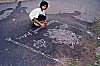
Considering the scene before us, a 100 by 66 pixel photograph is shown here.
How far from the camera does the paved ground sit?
593 centimetres

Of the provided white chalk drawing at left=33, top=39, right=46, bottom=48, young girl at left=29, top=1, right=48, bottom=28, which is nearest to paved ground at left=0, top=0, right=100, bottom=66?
white chalk drawing at left=33, top=39, right=46, bottom=48

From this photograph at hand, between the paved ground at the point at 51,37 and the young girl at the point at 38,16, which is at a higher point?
the young girl at the point at 38,16

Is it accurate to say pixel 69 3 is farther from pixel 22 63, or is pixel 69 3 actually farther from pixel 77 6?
pixel 22 63

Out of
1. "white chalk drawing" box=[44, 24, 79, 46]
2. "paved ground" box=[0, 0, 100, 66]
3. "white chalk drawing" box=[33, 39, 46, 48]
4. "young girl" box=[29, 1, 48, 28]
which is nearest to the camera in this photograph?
"paved ground" box=[0, 0, 100, 66]

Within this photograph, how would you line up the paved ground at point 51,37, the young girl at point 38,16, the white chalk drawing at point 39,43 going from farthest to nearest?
1. the young girl at point 38,16
2. the white chalk drawing at point 39,43
3. the paved ground at point 51,37

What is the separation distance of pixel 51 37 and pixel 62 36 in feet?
1.30

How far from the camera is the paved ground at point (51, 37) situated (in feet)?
19.5

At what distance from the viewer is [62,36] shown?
7.08 meters

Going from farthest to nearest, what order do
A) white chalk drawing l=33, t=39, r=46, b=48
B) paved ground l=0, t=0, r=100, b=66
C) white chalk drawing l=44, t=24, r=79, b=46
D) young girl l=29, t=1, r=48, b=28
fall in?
young girl l=29, t=1, r=48, b=28 < white chalk drawing l=44, t=24, r=79, b=46 < white chalk drawing l=33, t=39, r=46, b=48 < paved ground l=0, t=0, r=100, b=66

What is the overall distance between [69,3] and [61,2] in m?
0.45

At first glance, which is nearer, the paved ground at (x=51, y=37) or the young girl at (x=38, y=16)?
the paved ground at (x=51, y=37)

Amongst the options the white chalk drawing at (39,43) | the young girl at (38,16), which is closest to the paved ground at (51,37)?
the white chalk drawing at (39,43)

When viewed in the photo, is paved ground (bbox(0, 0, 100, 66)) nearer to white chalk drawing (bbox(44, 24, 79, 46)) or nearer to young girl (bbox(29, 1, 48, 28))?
white chalk drawing (bbox(44, 24, 79, 46))

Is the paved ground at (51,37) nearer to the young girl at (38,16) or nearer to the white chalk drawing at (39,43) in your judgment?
the white chalk drawing at (39,43)
